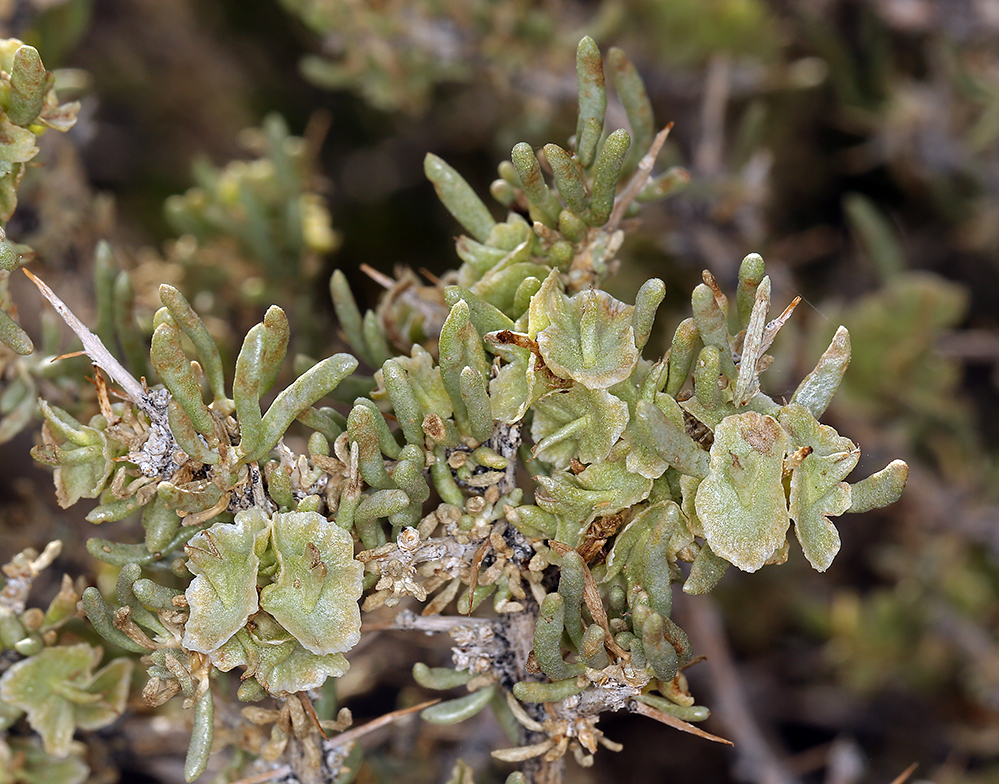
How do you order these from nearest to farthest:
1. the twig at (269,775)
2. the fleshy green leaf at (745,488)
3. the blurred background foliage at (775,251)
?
1. the fleshy green leaf at (745,488)
2. the twig at (269,775)
3. the blurred background foliage at (775,251)

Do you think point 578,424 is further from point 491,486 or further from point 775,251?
point 775,251

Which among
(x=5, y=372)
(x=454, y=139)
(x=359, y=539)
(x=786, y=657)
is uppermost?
(x=5, y=372)

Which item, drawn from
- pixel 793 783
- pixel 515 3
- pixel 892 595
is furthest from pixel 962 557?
pixel 515 3

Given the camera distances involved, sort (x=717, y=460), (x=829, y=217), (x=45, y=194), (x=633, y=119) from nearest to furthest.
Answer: (x=717, y=460) < (x=633, y=119) < (x=45, y=194) < (x=829, y=217)

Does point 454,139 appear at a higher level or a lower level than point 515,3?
lower

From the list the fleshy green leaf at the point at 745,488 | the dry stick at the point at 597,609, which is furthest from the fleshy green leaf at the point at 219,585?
the fleshy green leaf at the point at 745,488

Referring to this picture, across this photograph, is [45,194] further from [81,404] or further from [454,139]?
[454,139]

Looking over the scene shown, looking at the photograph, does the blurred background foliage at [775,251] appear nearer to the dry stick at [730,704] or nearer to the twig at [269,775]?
the dry stick at [730,704]

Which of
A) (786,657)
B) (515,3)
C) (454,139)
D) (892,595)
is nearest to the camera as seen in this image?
(515,3)
